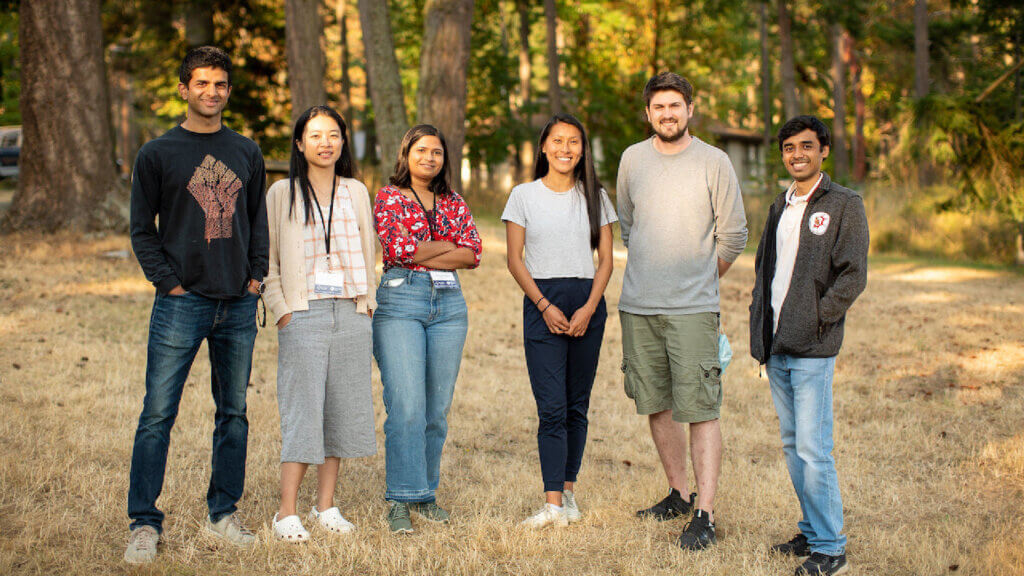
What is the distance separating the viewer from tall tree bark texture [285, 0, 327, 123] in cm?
1389

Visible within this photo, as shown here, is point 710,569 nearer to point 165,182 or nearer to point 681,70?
point 165,182

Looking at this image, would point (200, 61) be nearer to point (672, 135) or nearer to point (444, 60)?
point (672, 135)

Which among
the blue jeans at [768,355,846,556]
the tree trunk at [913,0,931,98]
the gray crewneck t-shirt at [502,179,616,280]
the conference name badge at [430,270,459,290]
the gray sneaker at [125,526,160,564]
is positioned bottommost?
the gray sneaker at [125,526,160,564]

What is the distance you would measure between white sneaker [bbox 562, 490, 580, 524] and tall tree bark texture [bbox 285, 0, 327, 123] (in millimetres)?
10160

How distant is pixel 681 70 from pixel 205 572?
29329 millimetres

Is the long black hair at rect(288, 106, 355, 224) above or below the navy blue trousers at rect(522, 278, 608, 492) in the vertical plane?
above

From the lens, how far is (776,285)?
4.50m

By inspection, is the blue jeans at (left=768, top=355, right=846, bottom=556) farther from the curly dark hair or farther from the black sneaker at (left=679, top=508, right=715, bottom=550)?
the curly dark hair

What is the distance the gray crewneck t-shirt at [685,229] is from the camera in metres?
4.71

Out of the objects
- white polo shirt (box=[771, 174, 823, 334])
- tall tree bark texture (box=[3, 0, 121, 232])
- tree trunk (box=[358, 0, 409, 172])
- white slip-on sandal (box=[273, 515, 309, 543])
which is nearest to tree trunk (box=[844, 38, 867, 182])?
tree trunk (box=[358, 0, 409, 172])

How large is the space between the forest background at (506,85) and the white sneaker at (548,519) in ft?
27.8

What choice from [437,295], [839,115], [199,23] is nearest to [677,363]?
[437,295]

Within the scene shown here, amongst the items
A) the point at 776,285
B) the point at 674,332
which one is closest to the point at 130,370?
the point at 674,332

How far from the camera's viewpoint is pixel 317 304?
15.0 feet
